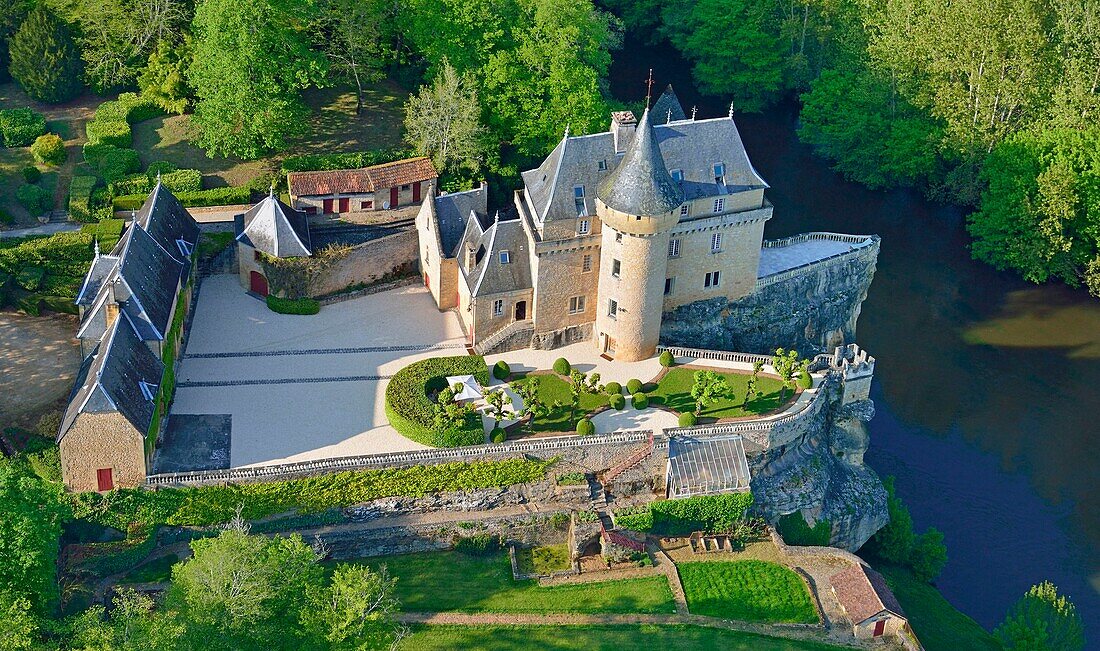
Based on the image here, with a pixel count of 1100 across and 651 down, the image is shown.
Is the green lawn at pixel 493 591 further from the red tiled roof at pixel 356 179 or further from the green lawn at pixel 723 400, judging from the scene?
the red tiled roof at pixel 356 179

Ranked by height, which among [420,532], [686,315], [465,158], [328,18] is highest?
[328,18]

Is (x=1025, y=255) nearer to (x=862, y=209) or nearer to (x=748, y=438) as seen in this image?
(x=862, y=209)

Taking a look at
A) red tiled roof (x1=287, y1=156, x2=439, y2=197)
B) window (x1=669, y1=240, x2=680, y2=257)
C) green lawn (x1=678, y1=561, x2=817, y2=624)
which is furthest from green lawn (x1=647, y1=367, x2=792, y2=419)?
red tiled roof (x1=287, y1=156, x2=439, y2=197)

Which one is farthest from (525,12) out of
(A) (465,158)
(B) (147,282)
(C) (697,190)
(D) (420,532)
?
(D) (420,532)

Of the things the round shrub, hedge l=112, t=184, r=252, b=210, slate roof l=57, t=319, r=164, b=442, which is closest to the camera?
slate roof l=57, t=319, r=164, b=442

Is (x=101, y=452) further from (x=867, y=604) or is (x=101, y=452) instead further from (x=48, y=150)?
(x=867, y=604)

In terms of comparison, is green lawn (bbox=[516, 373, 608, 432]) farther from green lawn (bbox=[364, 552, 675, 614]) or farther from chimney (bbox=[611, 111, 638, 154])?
chimney (bbox=[611, 111, 638, 154])
